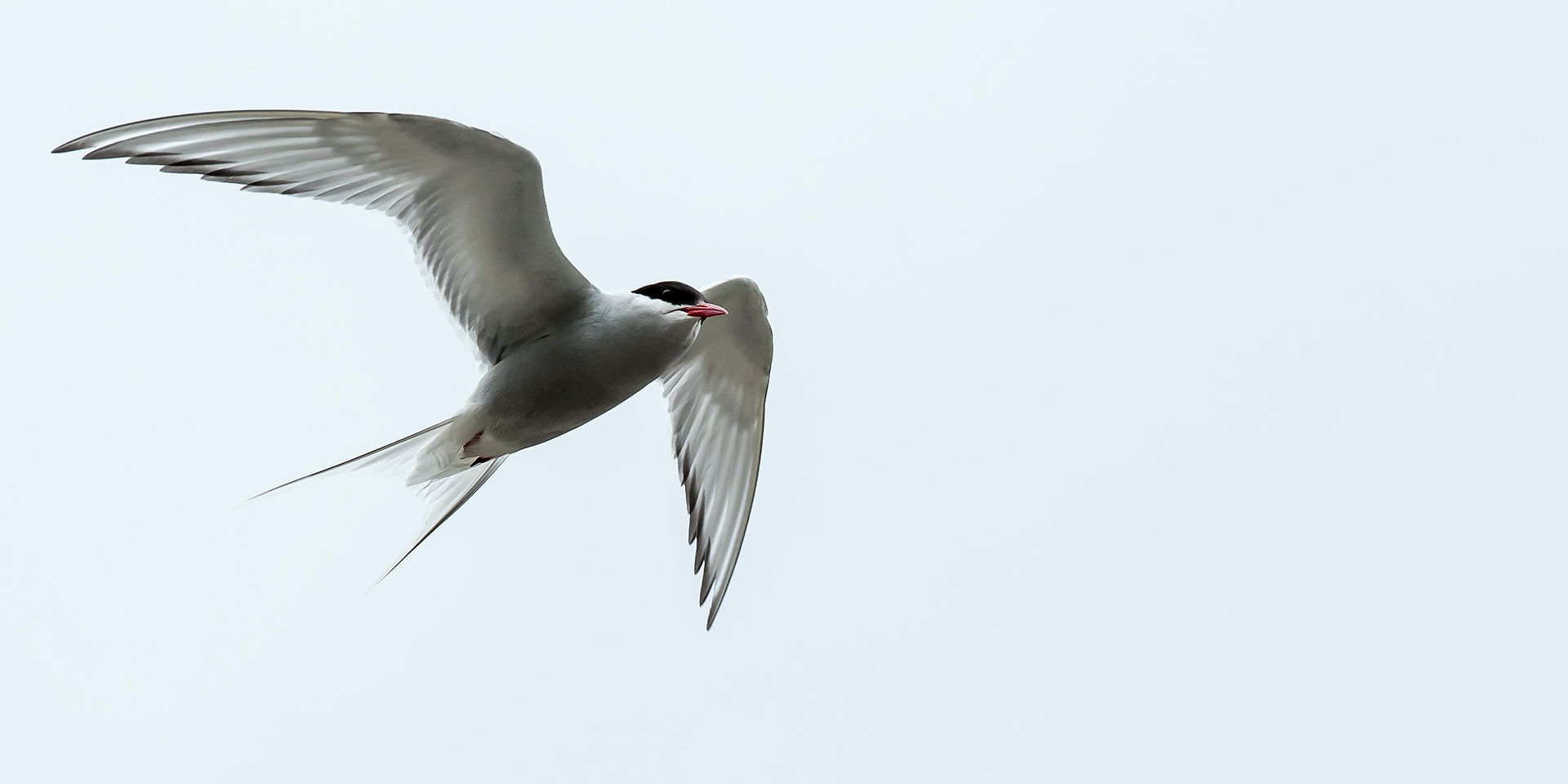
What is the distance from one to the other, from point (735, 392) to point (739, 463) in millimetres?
255

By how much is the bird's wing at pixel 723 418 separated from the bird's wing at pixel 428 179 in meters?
0.68

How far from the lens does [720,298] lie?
3.99 m

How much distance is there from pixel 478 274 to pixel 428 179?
0.33 metres

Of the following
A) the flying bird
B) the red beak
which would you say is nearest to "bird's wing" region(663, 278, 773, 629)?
the flying bird

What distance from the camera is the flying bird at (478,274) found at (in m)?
3.02

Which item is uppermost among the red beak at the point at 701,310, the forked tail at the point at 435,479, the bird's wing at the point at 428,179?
the bird's wing at the point at 428,179

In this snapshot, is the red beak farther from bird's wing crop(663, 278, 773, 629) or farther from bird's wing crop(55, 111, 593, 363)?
bird's wing crop(663, 278, 773, 629)

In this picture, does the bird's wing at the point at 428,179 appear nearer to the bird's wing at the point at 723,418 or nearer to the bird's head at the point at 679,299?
the bird's head at the point at 679,299

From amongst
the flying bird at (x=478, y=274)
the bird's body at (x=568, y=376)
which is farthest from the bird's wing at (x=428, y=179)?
the bird's body at (x=568, y=376)

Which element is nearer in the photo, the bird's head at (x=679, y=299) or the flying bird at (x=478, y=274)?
the flying bird at (x=478, y=274)

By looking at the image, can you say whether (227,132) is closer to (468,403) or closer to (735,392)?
(468,403)

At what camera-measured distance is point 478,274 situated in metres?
3.50

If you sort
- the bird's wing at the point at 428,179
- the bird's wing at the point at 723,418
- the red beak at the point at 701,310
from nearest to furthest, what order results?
the bird's wing at the point at 428,179 < the red beak at the point at 701,310 < the bird's wing at the point at 723,418

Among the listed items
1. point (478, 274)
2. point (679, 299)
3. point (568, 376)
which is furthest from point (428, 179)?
point (679, 299)
